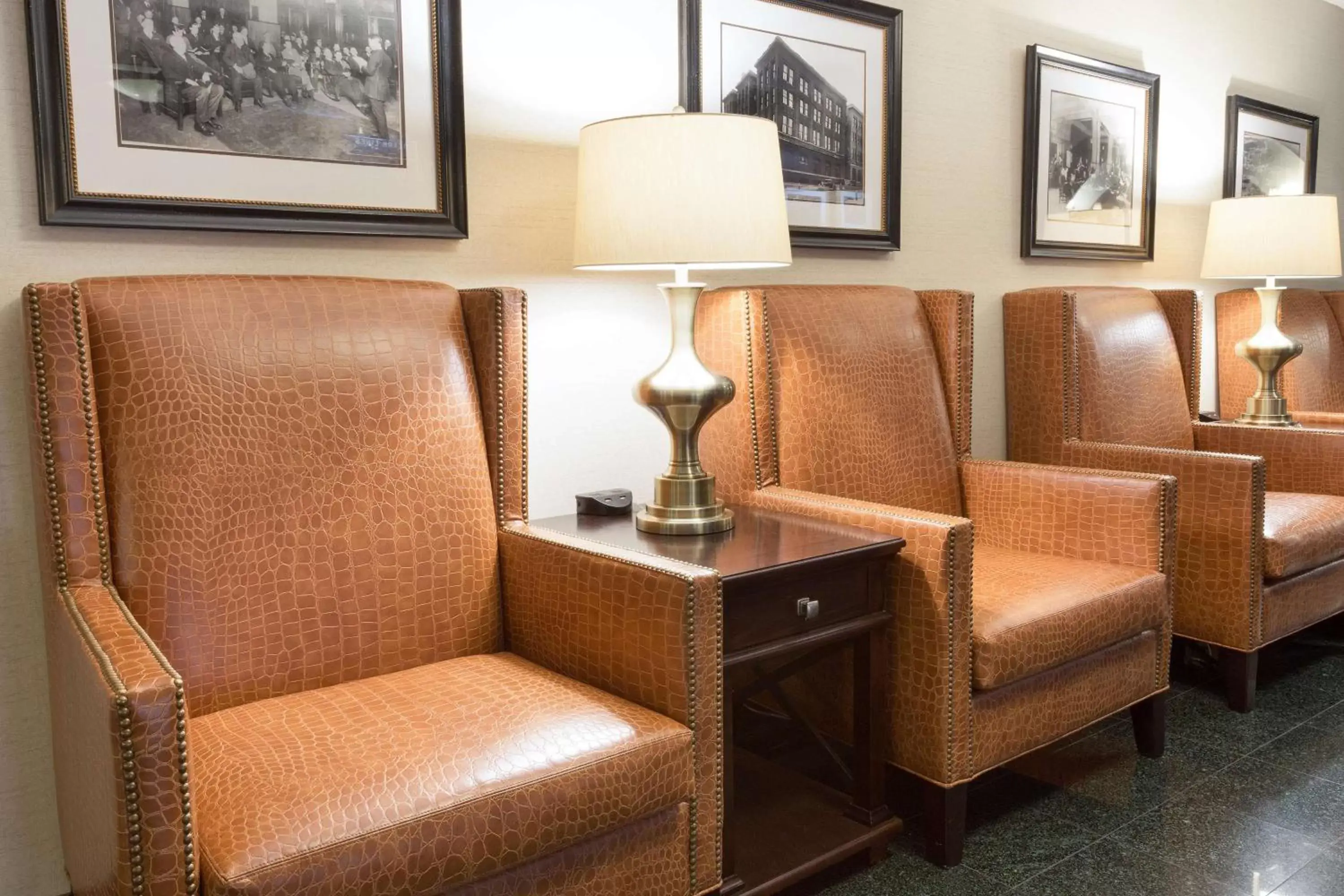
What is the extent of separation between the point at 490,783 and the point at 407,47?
1.32m

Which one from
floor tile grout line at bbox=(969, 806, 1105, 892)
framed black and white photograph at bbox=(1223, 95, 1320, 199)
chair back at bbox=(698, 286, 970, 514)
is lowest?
floor tile grout line at bbox=(969, 806, 1105, 892)

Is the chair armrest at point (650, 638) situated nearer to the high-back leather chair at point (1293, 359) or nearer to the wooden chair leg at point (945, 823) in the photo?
the wooden chair leg at point (945, 823)

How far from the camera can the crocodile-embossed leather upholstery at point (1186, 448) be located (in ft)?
8.39

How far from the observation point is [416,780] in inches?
49.9

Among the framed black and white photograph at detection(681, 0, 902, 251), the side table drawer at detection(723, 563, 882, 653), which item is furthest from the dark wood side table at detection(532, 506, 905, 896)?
the framed black and white photograph at detection(681, 0, 902, 251)

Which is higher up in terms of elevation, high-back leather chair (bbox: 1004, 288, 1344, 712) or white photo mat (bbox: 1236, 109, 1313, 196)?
white photo mat (bbox: 1236, 109, 1313, 196)

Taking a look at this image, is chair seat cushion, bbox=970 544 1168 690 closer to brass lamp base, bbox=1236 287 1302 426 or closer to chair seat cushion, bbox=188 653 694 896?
chair seat cushion, bbox=188 653 694 896

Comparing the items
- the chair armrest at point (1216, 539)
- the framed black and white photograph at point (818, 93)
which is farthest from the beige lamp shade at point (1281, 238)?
the framed black and white photograph at point (818, 93)

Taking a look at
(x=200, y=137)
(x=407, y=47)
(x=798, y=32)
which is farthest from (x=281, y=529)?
(x=798, y=32)

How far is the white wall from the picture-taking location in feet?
5.48

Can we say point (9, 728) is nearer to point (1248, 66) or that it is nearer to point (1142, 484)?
point (1142, 484)

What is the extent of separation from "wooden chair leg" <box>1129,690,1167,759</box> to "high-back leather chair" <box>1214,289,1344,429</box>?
1.69 m

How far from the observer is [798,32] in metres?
2.53

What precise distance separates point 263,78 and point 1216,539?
228cm
